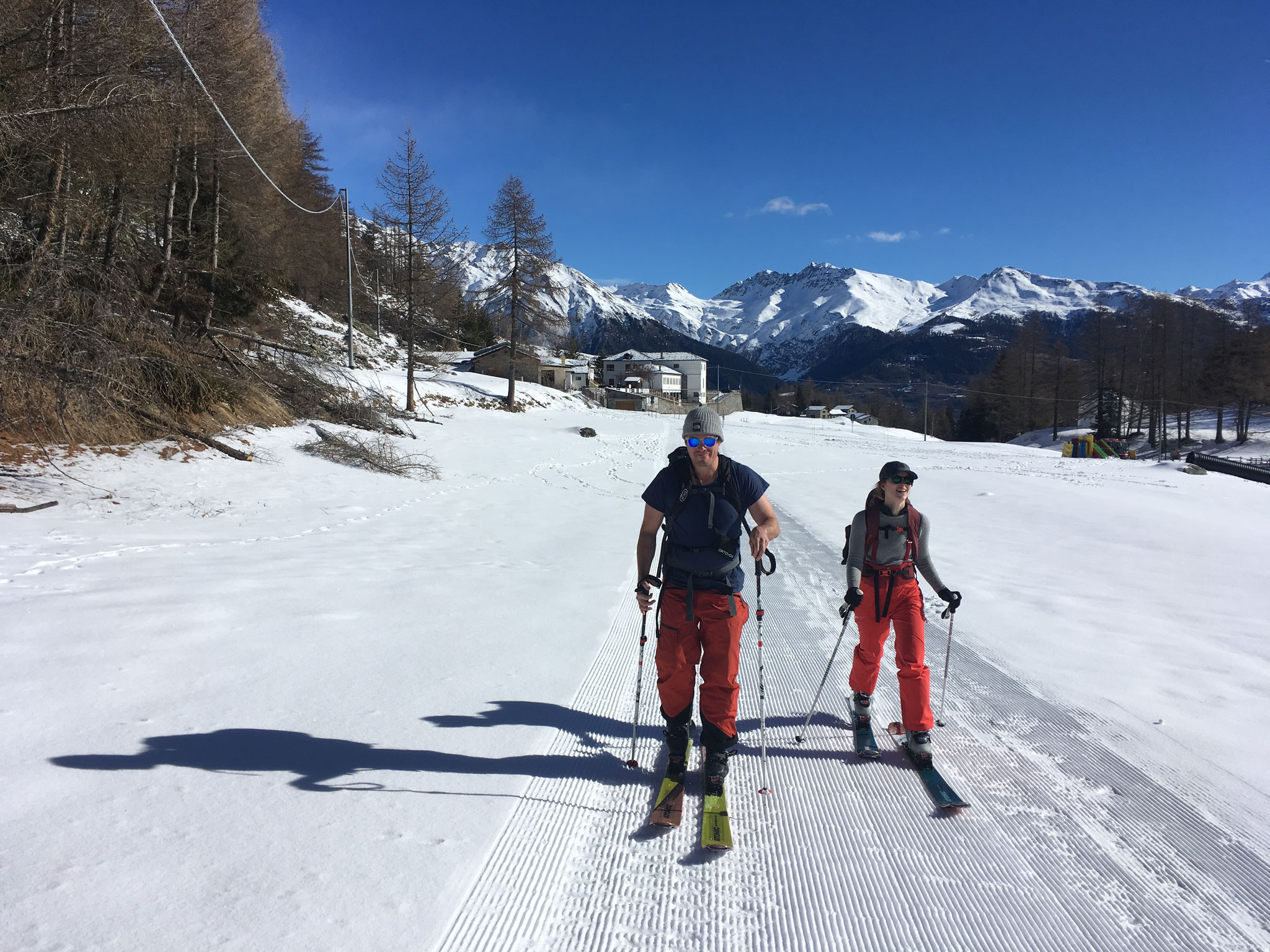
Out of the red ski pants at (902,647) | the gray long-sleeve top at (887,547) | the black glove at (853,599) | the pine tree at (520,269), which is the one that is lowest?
the red ski pants at (902,647)

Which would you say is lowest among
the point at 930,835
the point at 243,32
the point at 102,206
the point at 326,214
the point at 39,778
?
the point at 930,835

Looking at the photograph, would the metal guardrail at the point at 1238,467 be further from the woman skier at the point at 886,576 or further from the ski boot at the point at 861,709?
the ski boot at the point at 861,709

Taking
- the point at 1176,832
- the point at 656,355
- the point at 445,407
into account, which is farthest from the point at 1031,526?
the point at 656,355

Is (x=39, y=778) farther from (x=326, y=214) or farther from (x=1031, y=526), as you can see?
(x=326, y=214)

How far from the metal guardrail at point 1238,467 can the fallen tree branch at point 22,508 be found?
41125 millimetres

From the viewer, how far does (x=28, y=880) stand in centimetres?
226

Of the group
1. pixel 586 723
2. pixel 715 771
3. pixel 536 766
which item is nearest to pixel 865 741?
pixel 715 771

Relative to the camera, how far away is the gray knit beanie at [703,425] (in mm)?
3350

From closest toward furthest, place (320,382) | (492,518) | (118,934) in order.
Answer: (118,934) < (492,518) < (320,382)

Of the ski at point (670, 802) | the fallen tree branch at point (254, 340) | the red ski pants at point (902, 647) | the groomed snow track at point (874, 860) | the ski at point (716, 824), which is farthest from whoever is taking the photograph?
the fallen tree branch at point (254, 340)

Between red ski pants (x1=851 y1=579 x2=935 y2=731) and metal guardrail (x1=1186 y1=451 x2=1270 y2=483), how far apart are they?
1432 inches

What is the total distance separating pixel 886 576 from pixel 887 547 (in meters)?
0.18

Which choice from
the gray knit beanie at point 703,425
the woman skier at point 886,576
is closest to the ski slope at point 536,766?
the woman skier at point 886,576

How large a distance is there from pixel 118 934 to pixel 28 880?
0.53m
